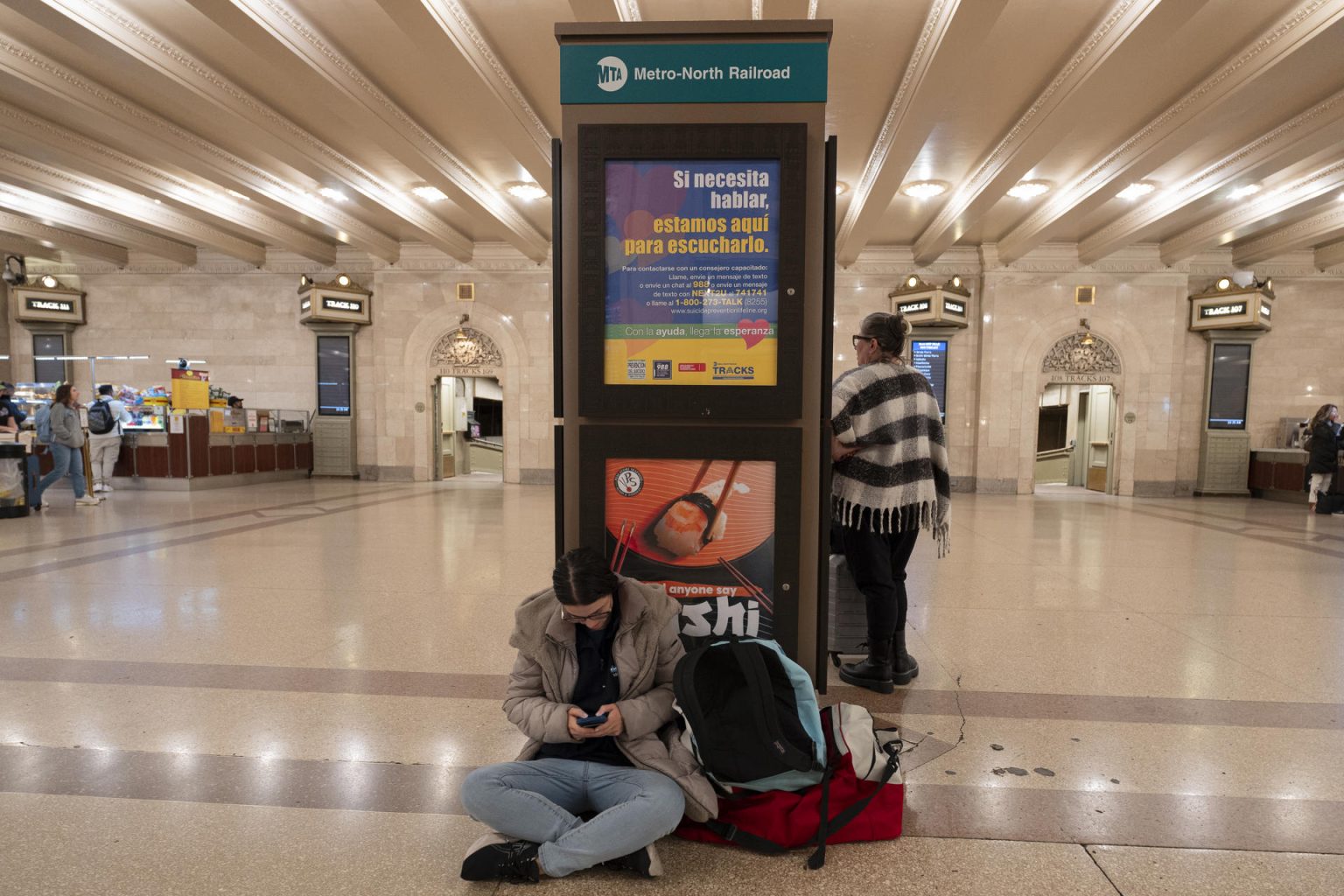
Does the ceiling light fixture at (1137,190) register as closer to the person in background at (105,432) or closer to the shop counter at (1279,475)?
the shop counter at (1279,475)

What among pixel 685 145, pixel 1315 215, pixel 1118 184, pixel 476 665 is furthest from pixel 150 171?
pixel 1315 215

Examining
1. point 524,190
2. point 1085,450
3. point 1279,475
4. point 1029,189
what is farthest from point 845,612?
point 1085,450

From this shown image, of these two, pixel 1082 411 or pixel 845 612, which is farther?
pixel 1082 411

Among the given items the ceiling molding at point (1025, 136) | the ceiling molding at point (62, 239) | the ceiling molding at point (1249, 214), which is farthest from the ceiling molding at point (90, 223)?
the ceiling molding at point (1249, 214)

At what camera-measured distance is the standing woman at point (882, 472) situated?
9.05 feet

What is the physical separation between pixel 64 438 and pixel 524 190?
6.61 m

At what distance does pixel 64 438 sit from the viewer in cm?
829

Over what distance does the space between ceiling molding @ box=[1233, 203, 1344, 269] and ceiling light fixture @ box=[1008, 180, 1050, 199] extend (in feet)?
14.4

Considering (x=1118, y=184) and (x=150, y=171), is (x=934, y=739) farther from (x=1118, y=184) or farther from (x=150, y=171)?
(x=150, y=171)

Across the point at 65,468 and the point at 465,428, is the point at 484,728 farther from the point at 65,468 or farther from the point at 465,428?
the point at 465,428

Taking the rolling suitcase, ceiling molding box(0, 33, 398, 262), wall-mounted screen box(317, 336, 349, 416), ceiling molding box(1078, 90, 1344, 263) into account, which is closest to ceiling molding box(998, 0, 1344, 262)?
ceiling molding box(1078, 90, 1344, 263)

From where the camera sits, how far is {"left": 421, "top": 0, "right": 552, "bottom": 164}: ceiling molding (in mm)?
5438

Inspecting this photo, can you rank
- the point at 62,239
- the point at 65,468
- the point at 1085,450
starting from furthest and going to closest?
the point at 1085,450 → the point at 62,239 → the point at 65,468

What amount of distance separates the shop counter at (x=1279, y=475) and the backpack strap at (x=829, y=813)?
1308cm
